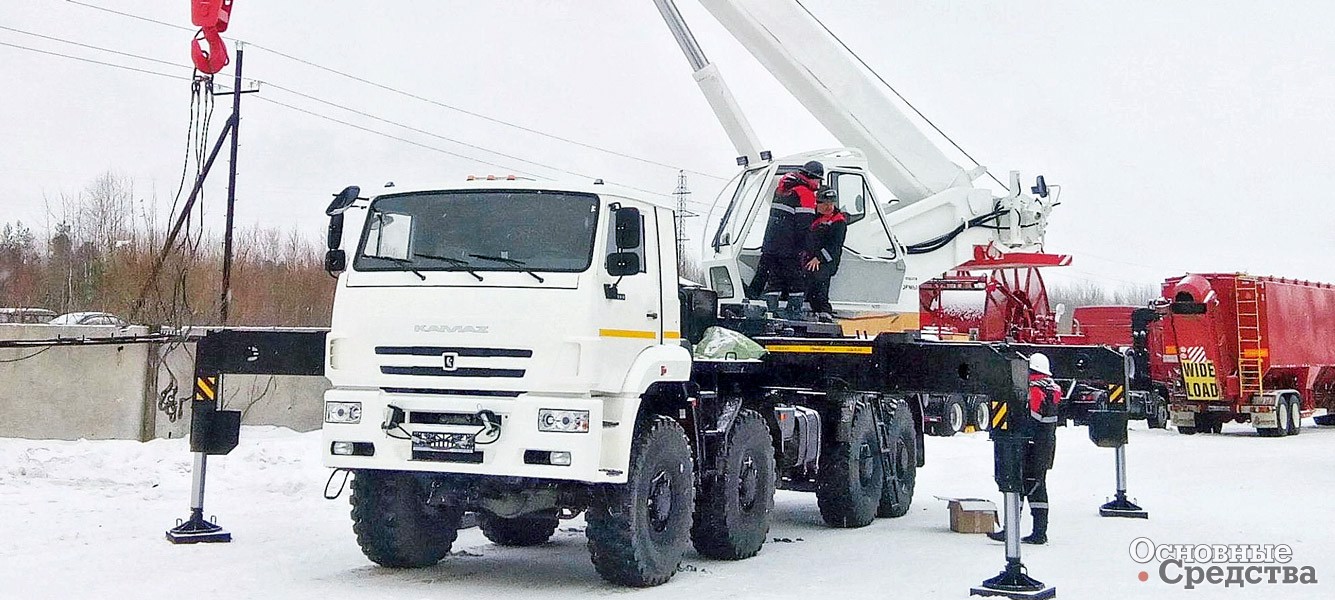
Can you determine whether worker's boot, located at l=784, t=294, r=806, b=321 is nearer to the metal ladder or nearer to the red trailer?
the red trailer

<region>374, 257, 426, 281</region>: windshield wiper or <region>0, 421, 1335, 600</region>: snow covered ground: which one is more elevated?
<region>374, 257, 426, 281</region>: windshield wiper

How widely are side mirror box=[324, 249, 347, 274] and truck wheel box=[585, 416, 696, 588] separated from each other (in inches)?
95.7

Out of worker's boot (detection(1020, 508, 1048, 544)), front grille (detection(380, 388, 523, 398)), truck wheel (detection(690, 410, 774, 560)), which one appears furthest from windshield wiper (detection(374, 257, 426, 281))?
worker's boot (detection(1020, 508, 1048, 544))

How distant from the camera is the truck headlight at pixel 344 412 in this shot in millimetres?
8477

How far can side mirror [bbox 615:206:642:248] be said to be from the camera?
327 inches

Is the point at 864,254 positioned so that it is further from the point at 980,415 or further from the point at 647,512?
the point at 980,415

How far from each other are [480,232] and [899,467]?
650 cm

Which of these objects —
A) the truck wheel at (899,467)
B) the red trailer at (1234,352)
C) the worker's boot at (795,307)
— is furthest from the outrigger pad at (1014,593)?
the red trailer at (1234,352)

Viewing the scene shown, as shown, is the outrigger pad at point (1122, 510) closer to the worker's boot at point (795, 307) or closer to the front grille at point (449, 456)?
the worker's boot at point (795, 307)

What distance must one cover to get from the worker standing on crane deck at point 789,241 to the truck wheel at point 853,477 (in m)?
1.40

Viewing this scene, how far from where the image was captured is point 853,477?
40.1ft

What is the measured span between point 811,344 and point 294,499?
5.76m

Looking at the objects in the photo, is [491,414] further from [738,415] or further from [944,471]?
[944,471]

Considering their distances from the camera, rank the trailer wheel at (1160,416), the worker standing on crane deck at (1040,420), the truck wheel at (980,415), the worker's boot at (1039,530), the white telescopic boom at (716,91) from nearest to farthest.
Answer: the worker standing on crane deck at (1040,420)
the worker's boot at (1039,530)
the white telescopic boom at (716,91)
the truck wheel at (980,415)
the trailer wheel at (1160,416)
